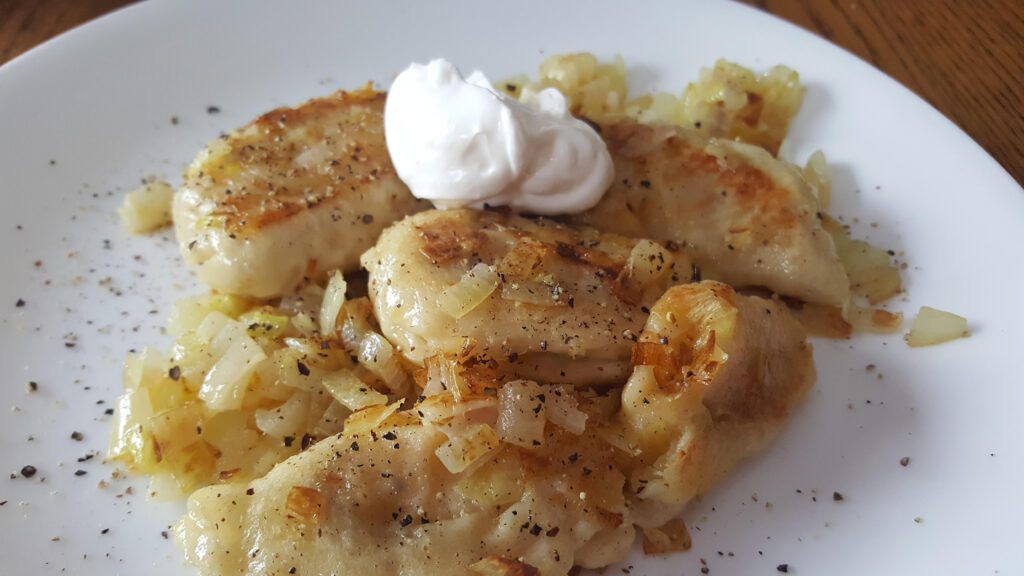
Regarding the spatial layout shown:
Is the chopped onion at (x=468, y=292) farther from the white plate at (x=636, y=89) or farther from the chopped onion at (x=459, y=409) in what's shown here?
the white plate at (x=636, y=89)

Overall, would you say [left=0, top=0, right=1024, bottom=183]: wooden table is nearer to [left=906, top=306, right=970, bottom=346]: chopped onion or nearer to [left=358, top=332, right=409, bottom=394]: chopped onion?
[left=906, top=306, right=970, bottom=346]: chopped onion

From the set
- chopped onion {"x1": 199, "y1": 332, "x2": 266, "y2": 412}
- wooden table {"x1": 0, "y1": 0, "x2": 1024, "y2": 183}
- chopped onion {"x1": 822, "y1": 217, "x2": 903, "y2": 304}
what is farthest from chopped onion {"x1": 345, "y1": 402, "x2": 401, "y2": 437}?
wooden table {"x1": 0, "y1": 0, "x2": 1024, "y2": 183}

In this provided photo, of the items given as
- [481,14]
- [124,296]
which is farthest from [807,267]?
[124,296]

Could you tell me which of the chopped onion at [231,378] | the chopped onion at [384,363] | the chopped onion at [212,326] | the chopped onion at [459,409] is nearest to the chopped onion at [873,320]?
the chopped onion at [459,409]

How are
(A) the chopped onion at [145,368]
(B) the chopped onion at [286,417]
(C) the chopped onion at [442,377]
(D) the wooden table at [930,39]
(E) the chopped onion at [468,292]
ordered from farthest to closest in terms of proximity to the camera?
1. (D) the wooden table at [930,39]
2. (A) the chopped onion at [145,368]
3. (B) the chopped onion at [286,417]
4. (E) the chopped onion at [468,292]
5. (C) the chopped onion at [442,377]

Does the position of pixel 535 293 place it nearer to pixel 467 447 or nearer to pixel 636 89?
pixel 467 447

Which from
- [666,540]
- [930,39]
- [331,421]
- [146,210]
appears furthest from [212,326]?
[930,39]
